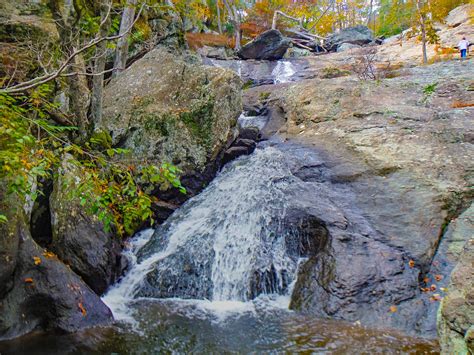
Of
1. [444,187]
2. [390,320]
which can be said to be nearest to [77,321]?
[390,320]

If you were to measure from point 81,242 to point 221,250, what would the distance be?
2675 millimetres

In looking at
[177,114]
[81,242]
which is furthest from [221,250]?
[177,114]

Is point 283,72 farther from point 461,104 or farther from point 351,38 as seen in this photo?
point 351,38

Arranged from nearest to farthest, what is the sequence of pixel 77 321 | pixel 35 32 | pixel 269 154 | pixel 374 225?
1. pixel 77 321
2. pixel 374 225
3. pixel 35 32
4. pixel 269 154

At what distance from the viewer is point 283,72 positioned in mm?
22078

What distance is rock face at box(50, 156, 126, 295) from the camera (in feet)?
20.9

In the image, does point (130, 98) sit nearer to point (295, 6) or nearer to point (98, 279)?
point (98, 279)

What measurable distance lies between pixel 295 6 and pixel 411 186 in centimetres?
3386

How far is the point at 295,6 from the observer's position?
36500 mm

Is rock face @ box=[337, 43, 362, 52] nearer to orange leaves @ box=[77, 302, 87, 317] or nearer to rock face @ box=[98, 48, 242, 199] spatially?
rock face @ box=[98, 48, 242, 199]

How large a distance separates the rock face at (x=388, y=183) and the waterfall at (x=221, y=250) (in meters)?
0.79

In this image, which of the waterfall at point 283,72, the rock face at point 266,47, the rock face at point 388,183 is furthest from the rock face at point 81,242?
the rock face at point 266,47

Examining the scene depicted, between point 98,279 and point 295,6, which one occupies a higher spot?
point 295,6

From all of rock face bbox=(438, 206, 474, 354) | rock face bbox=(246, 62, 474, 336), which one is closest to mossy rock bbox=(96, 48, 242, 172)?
rock face bbox=(246, 62, 474, 336)
